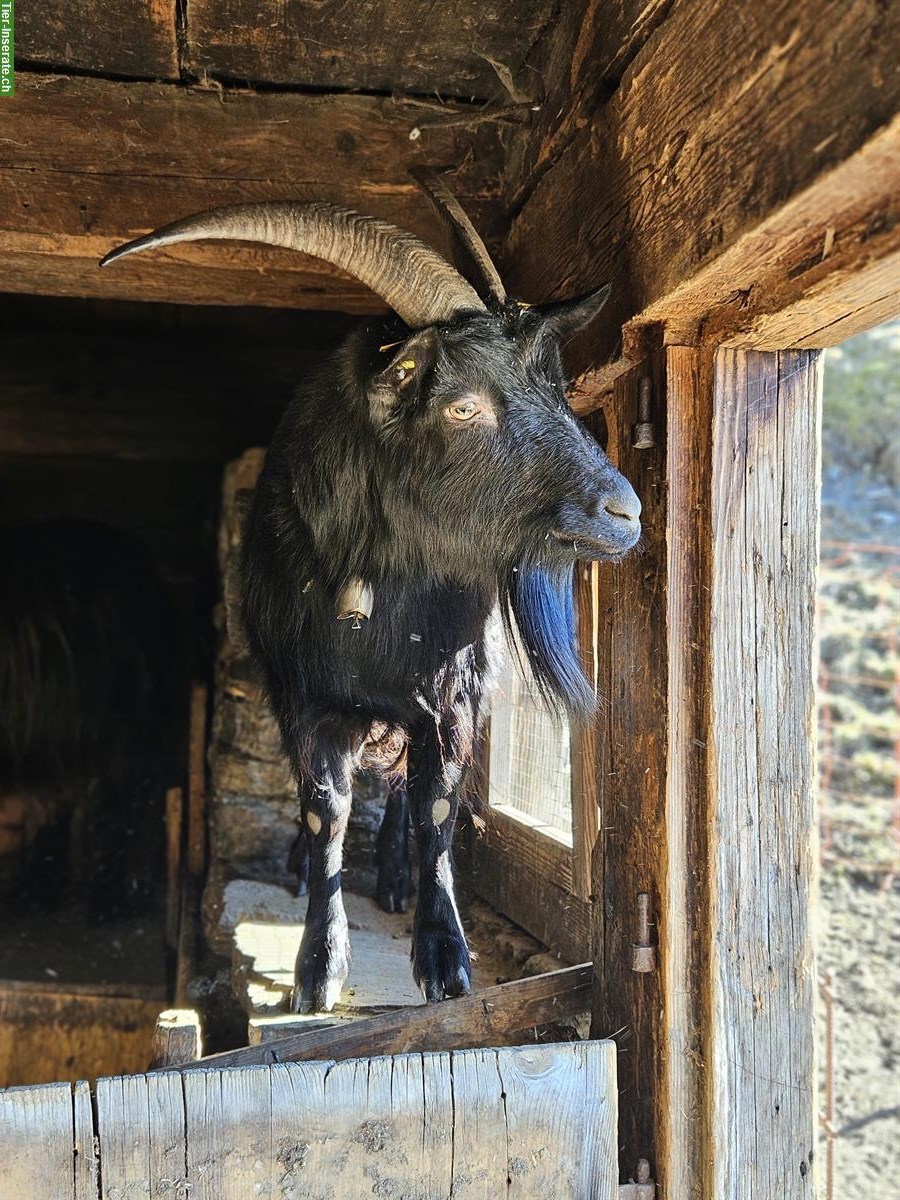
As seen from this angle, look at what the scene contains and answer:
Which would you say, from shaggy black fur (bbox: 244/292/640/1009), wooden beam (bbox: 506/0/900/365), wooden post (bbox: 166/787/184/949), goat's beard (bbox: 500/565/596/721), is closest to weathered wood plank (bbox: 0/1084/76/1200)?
shaggy black fur (bbox: 244/292/640/1009)

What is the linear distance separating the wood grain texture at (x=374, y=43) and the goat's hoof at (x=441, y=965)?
198 cm

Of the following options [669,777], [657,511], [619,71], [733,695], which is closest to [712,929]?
[669,777]

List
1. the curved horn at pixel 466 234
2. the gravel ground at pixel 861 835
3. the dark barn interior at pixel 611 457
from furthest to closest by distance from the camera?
the gravel ground at pixel 861 835, the curved horn at pixel 466 234, the dark barn interior at pixel 611 457

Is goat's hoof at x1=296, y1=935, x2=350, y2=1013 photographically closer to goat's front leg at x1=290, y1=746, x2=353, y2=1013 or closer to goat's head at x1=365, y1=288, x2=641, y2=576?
goat's front leg at x1=290, y1=746, x2=353, y2=1013

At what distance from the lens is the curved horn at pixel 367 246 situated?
2314 millimetres

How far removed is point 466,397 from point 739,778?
942 millimetres

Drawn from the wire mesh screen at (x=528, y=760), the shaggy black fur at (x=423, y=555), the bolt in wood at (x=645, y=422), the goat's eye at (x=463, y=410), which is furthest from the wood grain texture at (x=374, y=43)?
the wire mesh screen at (x=528, y=760)

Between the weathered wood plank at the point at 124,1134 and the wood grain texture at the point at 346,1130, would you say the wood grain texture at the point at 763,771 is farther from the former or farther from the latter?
the weathered wood plank at the point at 124,1134

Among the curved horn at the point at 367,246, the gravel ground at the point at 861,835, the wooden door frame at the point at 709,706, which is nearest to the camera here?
the wooden door frame at the point at 709,706

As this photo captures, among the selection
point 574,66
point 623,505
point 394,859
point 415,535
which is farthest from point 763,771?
point 394,859

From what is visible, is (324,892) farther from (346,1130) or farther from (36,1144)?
(36,1144)

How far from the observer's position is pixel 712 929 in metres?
1.97

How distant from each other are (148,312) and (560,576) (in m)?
3.89

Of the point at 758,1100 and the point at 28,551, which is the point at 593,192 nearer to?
the point at 758,1100
